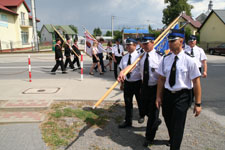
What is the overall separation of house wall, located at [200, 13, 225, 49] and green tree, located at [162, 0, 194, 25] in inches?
497

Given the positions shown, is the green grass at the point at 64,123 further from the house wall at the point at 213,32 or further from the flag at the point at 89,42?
the house wall at the point at 213,32

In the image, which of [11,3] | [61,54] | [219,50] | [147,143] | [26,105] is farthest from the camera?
[11,3]

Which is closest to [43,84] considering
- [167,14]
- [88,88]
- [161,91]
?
[88,88]

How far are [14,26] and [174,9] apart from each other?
3644cm

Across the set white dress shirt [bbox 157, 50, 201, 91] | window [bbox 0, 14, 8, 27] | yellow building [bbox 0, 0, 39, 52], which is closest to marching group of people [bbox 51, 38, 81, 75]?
white dress shirt [bbox 157, 50, 201, 91]

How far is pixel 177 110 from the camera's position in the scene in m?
2.77

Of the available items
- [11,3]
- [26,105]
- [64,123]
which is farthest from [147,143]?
[11,3]

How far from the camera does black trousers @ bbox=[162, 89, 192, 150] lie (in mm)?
2766

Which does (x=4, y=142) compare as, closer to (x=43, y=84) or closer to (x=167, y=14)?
(x=43, y=84)

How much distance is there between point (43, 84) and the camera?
7.80 m

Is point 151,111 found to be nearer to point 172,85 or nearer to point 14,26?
point 172,85

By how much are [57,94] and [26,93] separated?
1.07 meters

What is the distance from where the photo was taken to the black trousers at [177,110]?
9.07 ft

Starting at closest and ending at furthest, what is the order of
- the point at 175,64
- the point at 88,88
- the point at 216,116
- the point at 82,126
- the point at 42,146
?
1. the point at 175,64
2. the point at 42,146
3. the point at 82,126
4. the point at 216,116
5. the point at 88,88
